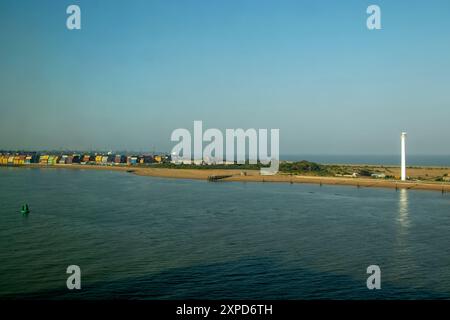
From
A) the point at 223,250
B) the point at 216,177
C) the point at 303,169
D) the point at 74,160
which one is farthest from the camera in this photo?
the point at 74,160

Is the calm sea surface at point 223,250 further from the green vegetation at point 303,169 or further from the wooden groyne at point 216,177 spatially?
the green vegetation at point 303,169

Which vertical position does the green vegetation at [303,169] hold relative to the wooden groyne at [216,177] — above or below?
above

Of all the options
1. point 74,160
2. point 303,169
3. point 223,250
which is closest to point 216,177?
point 303,169

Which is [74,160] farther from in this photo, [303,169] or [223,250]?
[223,250]

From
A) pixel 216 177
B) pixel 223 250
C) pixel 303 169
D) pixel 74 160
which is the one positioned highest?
pixel 74 160

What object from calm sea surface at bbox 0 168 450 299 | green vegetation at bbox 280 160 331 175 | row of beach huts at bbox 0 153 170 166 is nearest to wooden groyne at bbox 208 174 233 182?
green vegetation at bbox 280 160 331 175

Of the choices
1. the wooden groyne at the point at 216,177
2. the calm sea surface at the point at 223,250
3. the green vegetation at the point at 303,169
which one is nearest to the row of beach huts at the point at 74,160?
the green vegetation at the point at 303,169

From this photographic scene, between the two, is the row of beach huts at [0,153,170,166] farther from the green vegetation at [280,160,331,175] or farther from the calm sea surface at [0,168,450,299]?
Answer: the calm sea surface at [0,168,450,299]

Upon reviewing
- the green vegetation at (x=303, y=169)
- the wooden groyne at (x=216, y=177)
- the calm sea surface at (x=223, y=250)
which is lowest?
the calm sea surface at (x=223, y=250)
